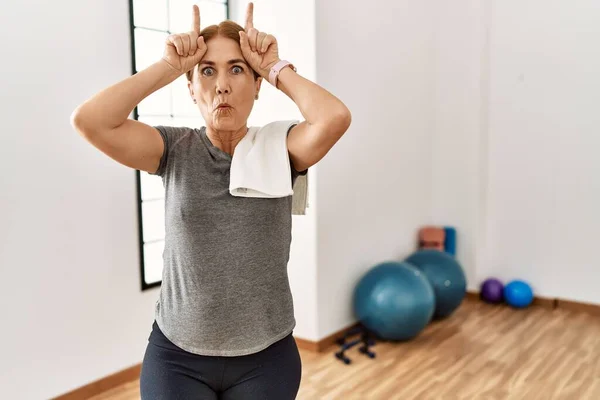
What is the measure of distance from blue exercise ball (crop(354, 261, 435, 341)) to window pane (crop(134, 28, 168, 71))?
72.6 inches

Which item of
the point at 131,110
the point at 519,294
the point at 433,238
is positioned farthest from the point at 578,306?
the point at 131,110

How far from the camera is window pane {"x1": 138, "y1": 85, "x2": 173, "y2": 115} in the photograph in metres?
3.00

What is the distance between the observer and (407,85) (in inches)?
160

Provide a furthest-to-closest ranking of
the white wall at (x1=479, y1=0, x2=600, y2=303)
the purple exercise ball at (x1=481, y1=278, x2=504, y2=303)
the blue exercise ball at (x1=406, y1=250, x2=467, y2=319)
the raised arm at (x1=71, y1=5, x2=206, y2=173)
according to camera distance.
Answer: the purple exercise ball at (x1=481, y1=278, x2=504, y2=303), the white wall at (x1=479, y1=0, x2=600, y2=303), the blue exercise ball at (x1=406, y1=250, x2=467, y2=319), the raised arm at (x1=71, y1=5, x2=206, y2=173)

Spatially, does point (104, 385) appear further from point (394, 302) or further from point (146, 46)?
point (146, 46)

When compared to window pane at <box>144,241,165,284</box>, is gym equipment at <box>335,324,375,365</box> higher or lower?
lower

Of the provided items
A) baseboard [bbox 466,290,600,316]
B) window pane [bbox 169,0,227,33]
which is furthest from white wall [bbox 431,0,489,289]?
window pane [bbox 169,0,227,33]

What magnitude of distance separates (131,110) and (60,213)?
1547mm

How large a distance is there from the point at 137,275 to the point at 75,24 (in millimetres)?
1274

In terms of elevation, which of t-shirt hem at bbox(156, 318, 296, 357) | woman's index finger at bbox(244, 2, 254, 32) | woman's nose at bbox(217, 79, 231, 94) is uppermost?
woman's index finger at bbox(244, 2, 254, 32)

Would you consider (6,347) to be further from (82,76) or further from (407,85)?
(407,85)

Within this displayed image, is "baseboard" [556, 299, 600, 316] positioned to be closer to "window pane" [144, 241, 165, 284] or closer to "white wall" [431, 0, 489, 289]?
"white wall" [431, 0, 489, 289]

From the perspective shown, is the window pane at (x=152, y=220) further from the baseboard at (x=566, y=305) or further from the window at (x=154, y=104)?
the baseboard at (x=566, y=305)

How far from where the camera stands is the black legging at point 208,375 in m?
1.17
